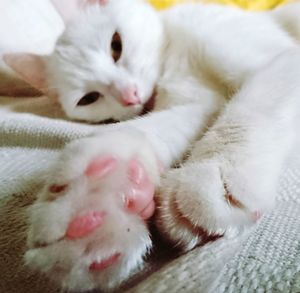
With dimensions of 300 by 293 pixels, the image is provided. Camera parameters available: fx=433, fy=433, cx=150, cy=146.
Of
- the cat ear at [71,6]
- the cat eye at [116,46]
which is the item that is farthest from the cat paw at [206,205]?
the cat ear at [71,6]

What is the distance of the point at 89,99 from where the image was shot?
1.06 m

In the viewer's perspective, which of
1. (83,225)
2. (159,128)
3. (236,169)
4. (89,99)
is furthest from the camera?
(89,99)

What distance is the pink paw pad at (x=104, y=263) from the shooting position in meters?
0.39

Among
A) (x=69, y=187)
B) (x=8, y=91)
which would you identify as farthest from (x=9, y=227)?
(x=8, y=91)

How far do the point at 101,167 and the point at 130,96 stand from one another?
1.64ft

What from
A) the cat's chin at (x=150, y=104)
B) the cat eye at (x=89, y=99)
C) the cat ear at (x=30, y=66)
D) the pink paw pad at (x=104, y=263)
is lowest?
the cat ear at (x=30, y=66)

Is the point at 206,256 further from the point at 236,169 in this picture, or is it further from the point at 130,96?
the point at 130,96

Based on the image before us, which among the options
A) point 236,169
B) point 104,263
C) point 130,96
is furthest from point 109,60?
point 104,263

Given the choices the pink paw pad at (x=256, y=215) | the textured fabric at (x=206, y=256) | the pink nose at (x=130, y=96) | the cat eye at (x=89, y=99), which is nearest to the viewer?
the textured fabric at (x=206, y=256)

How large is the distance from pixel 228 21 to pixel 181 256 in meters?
0.59

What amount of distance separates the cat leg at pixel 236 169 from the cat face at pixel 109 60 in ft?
0.99

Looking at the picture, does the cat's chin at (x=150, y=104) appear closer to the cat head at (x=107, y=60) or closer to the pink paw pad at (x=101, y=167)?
the cat head at (x=107, y=60)

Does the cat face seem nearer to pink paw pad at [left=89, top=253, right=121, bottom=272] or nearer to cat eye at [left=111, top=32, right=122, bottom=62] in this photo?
cat eye at [left=111, top=32, right=122, bottom=62]

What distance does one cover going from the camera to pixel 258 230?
0.49 m
